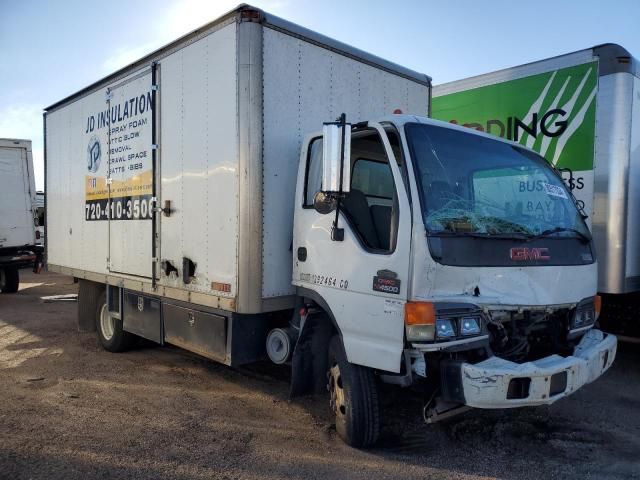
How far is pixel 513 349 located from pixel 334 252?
140cm

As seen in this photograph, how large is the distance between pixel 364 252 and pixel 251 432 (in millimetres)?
1764

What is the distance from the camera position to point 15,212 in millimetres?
13469

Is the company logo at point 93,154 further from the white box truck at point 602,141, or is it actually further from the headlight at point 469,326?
the white box truck at point 602,141

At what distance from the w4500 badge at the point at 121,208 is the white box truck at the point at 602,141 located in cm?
454

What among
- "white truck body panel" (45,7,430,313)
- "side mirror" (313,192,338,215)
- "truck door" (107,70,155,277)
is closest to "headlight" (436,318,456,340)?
"side mirror" (313,192,338,215)

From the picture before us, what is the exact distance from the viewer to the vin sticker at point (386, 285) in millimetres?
3406

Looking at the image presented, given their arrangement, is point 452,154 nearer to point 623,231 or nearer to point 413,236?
point 413,236

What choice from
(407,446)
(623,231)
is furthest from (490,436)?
(623,231)

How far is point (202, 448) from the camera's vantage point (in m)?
3.95

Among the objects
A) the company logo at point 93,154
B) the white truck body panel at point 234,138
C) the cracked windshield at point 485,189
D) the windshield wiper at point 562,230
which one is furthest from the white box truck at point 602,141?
the company logo at point 93,154

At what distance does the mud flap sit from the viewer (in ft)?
13.7

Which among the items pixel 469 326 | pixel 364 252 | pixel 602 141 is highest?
pixel 602 141

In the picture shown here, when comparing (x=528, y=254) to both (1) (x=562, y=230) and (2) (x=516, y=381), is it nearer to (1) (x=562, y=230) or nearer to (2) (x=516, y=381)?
(1) (x=562, y=230)

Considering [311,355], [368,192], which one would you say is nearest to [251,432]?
[311,355]
